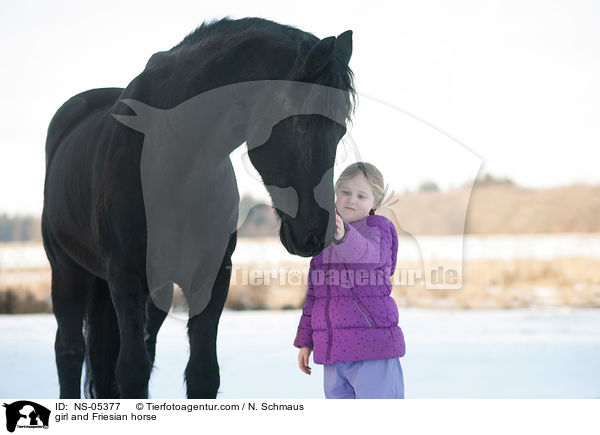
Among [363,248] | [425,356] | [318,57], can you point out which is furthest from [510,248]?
[318,57]

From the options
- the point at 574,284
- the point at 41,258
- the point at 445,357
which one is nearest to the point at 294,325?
the point at 445,357

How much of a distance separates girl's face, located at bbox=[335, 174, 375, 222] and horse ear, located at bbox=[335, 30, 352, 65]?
16.7 inches

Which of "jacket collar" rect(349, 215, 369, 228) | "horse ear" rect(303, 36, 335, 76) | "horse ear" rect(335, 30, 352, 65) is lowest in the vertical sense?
"jacket collar" rect(349, 215, 369, 228)

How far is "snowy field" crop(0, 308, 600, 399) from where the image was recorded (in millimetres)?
3105

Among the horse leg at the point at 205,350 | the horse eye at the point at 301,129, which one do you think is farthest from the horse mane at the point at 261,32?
the horse leg at the point at 205,350

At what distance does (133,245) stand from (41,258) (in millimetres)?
4468

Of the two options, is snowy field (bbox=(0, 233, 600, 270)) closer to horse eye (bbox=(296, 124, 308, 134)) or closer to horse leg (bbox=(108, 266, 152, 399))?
horse leg (bbox=(108, 266, 152, 399))

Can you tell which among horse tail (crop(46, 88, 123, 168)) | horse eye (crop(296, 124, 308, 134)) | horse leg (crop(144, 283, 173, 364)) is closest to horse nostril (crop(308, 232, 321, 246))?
horse eye (crop(296, 124, 308, 134))

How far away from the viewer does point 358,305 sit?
5.91ft

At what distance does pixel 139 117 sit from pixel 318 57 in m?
0.61

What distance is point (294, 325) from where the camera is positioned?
16.1 feet

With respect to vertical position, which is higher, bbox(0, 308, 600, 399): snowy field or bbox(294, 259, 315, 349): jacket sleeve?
bbox(294, 259, 315, 349): jacket sleeve

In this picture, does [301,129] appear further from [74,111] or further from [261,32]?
[74,111]

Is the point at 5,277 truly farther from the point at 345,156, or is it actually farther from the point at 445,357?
the point at 345,156
